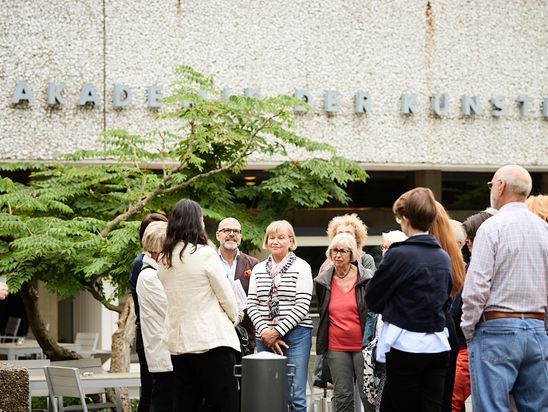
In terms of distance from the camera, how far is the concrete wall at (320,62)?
16.3m

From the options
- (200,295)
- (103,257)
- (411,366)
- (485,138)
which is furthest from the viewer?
(485,138)

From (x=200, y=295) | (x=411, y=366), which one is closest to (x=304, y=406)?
(x=200, y=295)

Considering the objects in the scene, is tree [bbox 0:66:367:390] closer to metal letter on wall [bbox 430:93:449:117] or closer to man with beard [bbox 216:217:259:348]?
man with beard [bbox 216:217:259:348]

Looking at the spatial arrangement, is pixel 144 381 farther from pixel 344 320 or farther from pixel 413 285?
pixel 413 285

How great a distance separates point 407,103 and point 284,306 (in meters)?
7.72

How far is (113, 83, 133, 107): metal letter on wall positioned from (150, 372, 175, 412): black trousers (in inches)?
288

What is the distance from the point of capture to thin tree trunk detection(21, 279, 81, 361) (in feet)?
45.9

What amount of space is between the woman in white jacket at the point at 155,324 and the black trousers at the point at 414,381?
240 centimetres

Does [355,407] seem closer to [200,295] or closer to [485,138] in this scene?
[200,295]

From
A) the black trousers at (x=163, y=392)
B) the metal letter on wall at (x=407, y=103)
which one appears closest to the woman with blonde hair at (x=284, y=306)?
the black trousers at (x=163, y=392)

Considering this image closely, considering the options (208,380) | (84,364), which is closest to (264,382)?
(208,380)

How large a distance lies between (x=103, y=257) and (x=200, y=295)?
4.32 meters

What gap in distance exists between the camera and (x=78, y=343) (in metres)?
19.8

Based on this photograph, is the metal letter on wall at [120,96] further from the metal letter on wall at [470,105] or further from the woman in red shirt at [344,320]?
the woman in red shirt at [344,320]
